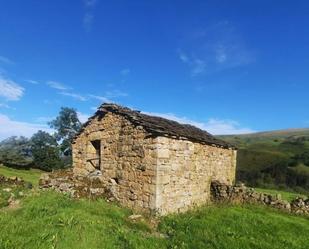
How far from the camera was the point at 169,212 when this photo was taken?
1430cm

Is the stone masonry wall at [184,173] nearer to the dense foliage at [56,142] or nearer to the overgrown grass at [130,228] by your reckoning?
the overgrown grass at [130,228]

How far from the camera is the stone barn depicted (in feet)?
46.1

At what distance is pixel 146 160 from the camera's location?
14.3m

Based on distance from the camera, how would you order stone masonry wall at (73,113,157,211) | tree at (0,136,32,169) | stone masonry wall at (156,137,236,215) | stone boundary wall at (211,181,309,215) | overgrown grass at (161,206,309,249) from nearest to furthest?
overgrown grass at (161,206,309,249) < stone masonry wall at (156,137,236,215) < stone masonry wall at (73,113,157,211) < stone boundary wall at (211,181,309,215) < tree at (0,136,32,169)

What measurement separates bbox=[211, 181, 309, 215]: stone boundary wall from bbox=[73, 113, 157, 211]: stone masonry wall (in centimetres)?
505

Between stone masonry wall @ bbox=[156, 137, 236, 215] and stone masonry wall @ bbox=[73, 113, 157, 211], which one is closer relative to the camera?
stone masonry wall @ bbox=[156, 137, 236, 215]

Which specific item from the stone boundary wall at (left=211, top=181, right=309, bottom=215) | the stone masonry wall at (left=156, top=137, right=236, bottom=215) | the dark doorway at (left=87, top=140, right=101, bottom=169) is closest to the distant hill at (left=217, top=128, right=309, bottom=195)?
the stone boundary wall at (left=211, top=181, right=309, bottom=215)

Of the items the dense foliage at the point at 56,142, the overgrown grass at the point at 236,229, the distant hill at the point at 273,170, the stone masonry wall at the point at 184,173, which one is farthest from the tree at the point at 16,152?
the overgrown grass at the point at 236,229

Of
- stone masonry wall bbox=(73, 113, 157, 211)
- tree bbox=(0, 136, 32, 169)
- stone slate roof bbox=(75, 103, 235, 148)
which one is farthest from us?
tree bbox=(0, 136, 32, 169)

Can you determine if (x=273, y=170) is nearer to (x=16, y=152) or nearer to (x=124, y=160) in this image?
(x=124, y=160)

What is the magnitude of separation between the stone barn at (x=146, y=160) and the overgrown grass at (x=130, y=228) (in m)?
1.02

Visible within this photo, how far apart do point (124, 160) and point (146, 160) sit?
1588mm

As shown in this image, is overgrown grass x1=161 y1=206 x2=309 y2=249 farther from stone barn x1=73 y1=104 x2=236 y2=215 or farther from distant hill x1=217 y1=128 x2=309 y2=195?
distant hill x1=217 y1=128 x2=309 y2=195

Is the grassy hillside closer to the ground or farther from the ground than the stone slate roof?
closer to the ground
